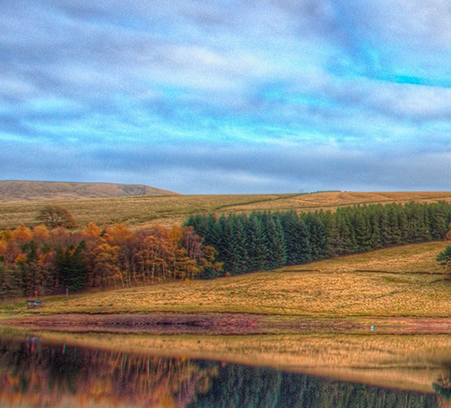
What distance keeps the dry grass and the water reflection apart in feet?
89.1

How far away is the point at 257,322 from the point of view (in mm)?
59188

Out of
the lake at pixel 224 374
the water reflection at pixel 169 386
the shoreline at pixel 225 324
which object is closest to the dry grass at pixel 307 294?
the shoreline at pixel 225 324

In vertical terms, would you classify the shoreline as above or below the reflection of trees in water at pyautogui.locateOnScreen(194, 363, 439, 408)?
below

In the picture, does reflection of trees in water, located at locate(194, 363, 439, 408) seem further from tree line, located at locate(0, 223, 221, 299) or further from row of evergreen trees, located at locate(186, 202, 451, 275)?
row of evergreen trees, located at locate(186, 202, 451, 275)

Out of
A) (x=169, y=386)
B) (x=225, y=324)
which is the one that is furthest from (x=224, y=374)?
(x=225, y=324)

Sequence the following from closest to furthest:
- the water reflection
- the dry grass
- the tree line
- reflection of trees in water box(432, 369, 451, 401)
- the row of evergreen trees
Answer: the water reflection, reflection of trees in water box(432, 369, 451, 401), the dry grass, the tree line, the row of evergreen trees

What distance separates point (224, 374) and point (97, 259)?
180ft

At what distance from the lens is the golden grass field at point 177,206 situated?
452 feet

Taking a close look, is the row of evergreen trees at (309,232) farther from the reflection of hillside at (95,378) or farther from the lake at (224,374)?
the reflection of hillside at (95,378)

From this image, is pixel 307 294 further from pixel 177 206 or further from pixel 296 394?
pixel 177 206

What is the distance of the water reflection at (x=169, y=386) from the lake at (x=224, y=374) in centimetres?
5

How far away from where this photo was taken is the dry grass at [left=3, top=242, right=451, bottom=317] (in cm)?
6456

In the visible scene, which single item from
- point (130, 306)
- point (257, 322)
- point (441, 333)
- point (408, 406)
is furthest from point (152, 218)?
point (408, 406)

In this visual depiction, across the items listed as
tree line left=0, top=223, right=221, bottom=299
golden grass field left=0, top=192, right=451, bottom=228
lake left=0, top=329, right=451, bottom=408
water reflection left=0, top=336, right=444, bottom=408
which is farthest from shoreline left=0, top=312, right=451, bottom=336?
golden grass field left=0, top=192, right=451, bottom=228
